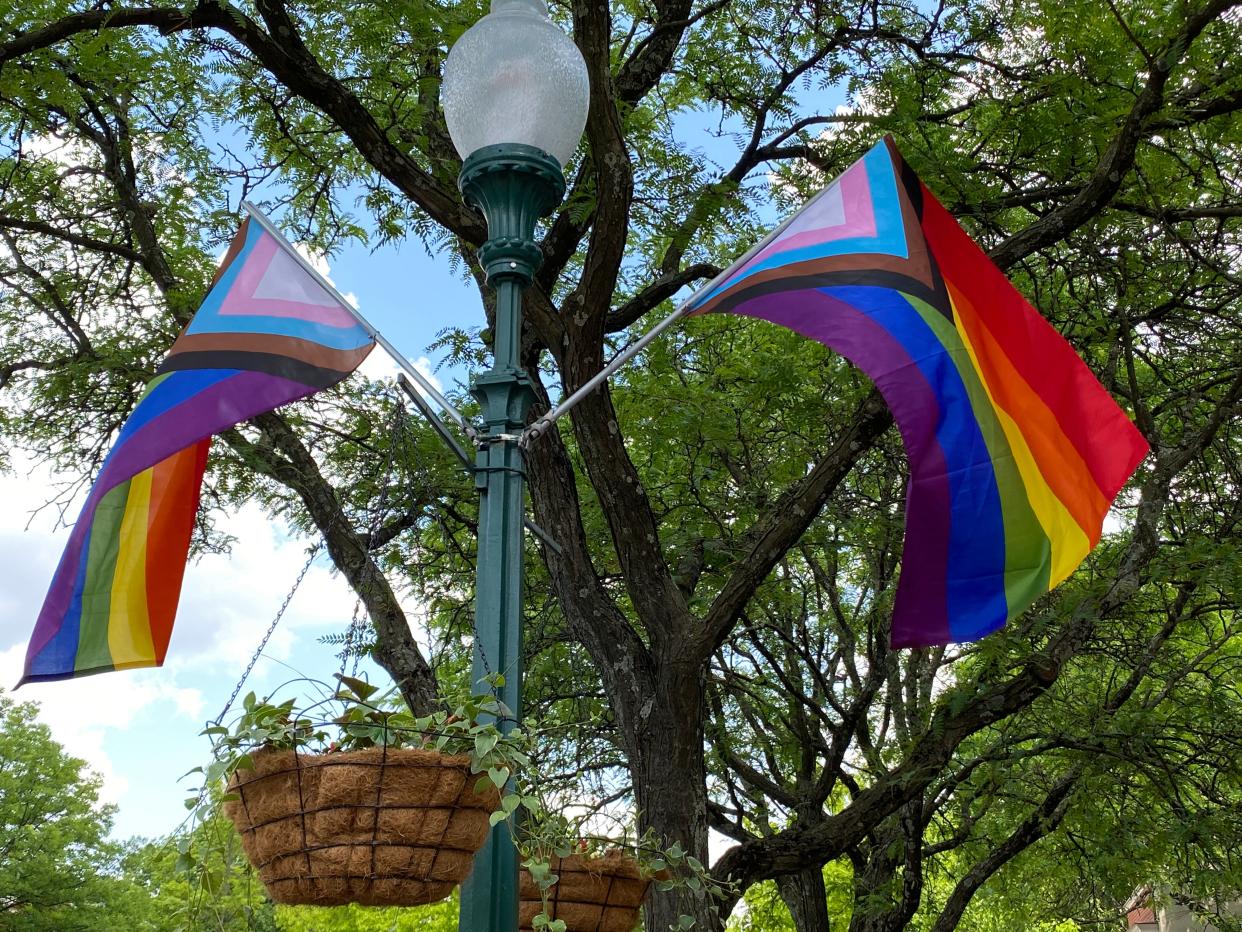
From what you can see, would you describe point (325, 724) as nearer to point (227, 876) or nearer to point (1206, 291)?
point (227, 876)

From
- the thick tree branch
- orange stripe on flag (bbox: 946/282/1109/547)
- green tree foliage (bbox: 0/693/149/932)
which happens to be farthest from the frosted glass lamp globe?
green tree foliage (bbox: 0/693/149/932)

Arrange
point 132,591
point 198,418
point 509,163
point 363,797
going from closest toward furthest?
point 363,797
point 509,163
point 198,418
point 132,591

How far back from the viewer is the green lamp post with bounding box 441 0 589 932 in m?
3.47

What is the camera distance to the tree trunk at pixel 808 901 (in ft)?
32.2

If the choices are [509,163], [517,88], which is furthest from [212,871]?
[517,88]

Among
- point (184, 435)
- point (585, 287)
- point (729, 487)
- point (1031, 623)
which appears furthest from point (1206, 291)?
point (184, 435)

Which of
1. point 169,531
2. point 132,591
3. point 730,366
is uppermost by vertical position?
point 730,366

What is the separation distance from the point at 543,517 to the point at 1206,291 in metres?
5.00

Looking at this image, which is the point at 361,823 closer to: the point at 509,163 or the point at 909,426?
the point at 509,163

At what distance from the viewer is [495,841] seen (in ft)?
10.2

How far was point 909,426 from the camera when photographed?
4336 millimetres

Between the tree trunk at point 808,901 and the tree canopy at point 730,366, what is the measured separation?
0.08 ft

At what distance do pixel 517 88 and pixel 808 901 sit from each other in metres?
8.08

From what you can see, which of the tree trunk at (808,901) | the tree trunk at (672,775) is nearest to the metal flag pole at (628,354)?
the tree trunk at (672,775)
